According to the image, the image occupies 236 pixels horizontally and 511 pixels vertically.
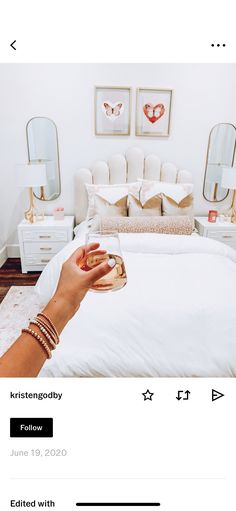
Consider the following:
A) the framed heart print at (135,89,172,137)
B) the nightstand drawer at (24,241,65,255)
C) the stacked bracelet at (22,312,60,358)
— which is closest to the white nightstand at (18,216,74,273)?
the nightstand drawer at (24,241,65,255)

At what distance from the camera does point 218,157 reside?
333 centimetres

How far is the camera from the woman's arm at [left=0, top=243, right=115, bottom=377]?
55 cm

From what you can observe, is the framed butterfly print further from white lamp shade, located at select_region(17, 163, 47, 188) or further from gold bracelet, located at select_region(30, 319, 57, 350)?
gold bracelet, located at select_region(30, 319, 57, 350)

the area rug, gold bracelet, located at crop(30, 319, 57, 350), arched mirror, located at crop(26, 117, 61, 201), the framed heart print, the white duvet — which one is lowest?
the area rug

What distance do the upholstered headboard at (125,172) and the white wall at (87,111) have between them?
110 millimetres

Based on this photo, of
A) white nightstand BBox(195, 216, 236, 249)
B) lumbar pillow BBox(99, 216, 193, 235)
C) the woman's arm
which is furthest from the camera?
white nightstand BBox(195, 216, 236, 249)

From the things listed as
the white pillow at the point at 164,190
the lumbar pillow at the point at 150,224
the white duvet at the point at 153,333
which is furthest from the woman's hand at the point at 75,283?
the white pillow at the point at 164,190

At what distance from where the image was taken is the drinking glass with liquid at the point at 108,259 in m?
0.69

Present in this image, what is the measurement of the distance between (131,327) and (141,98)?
2.47 m

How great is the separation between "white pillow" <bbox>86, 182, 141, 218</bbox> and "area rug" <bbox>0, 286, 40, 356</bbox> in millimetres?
924
